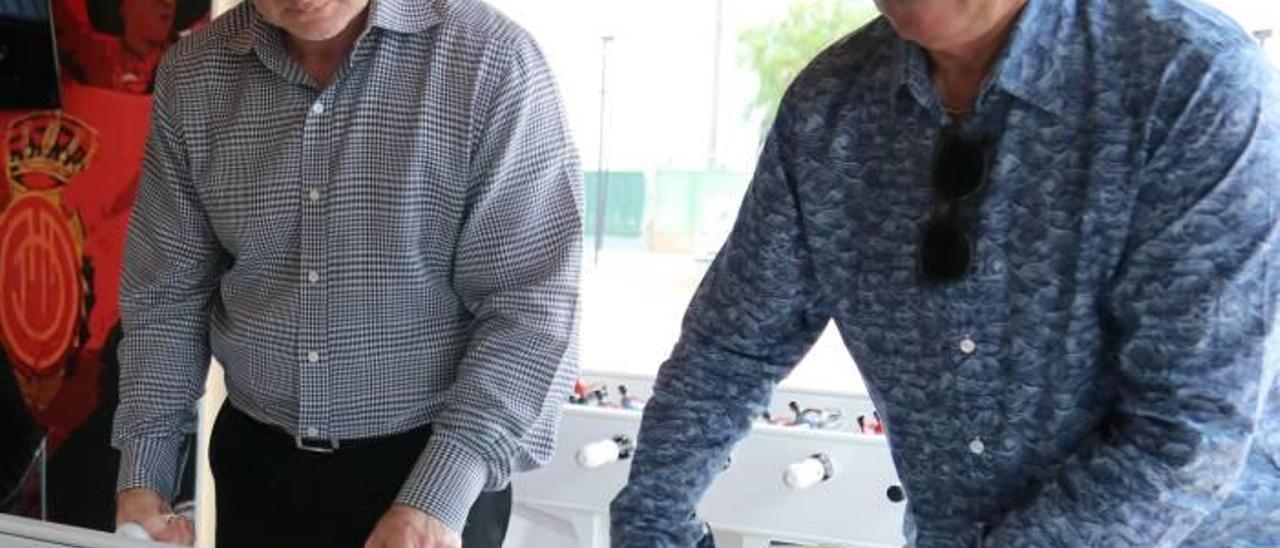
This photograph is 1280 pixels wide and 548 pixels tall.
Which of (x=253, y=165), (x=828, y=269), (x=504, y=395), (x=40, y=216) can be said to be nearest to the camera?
(x=828, y=269)

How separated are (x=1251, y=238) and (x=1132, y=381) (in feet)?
0.48

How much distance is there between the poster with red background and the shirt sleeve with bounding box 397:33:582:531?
1641mm

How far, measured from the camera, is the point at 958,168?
106cm

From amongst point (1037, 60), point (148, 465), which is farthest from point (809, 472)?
point (1037, 60)

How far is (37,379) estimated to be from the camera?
9.89ft

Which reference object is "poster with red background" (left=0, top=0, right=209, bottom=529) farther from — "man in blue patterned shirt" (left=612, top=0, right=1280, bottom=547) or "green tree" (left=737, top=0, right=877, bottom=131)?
"man in blue patterned shirt" (left=612, top=0, right=1280, bottom=547)

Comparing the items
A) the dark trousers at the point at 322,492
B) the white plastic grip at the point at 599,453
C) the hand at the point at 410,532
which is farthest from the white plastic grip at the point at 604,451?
the hand at the point at 410,532

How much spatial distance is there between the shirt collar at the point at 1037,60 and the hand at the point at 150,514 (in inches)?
45.7

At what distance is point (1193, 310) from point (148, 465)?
4.28 ft

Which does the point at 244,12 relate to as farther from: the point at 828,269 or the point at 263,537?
the point at 828,269

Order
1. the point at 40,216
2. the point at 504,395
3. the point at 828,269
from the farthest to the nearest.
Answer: the point at 40,216
the point at 504,395
the point at 828,269

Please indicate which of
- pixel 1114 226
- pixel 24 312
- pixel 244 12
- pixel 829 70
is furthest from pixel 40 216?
pixel 1114 226

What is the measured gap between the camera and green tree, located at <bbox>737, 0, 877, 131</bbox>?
9.99ft

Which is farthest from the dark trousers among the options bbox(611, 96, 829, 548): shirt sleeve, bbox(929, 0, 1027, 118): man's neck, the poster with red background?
the poster with red background
